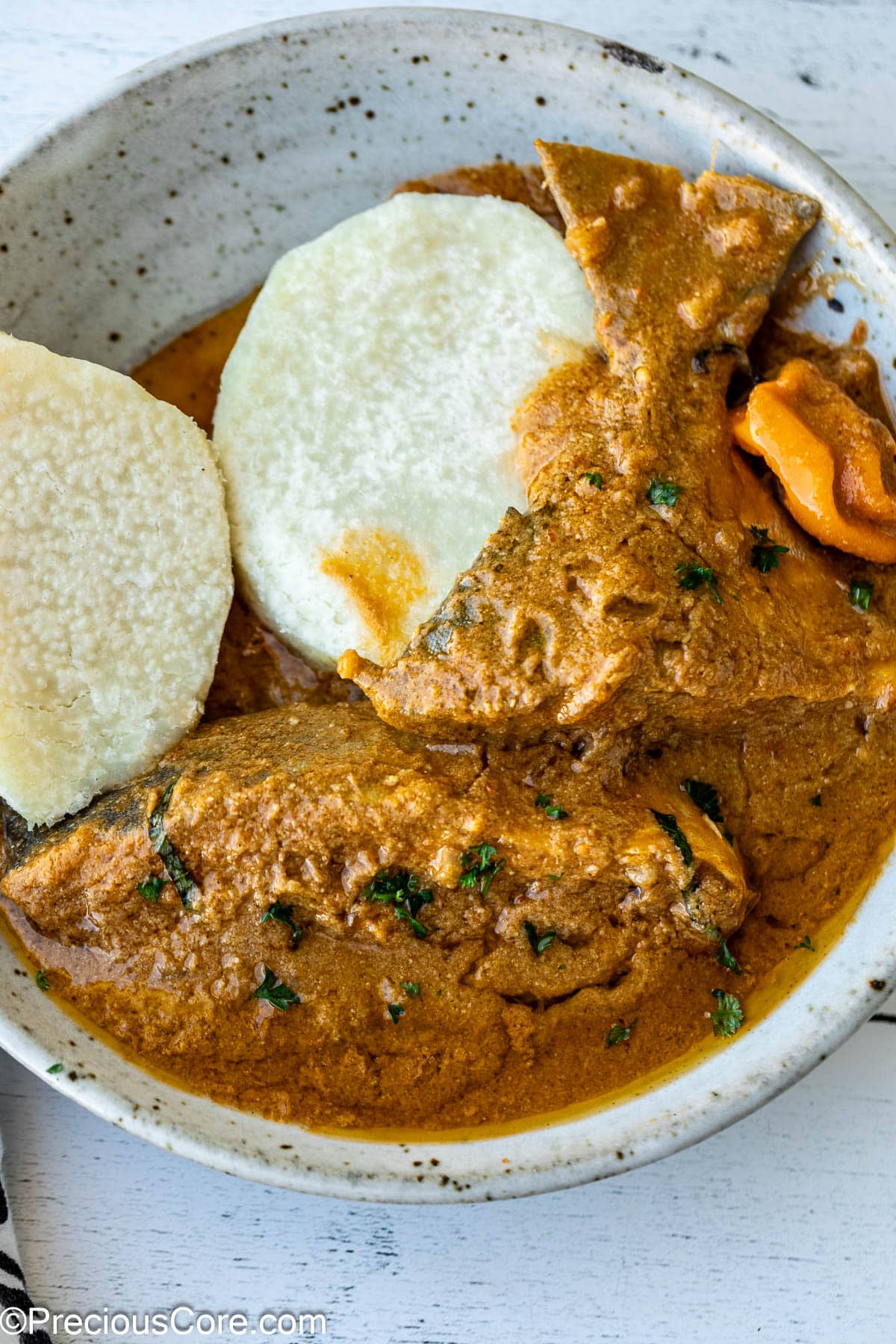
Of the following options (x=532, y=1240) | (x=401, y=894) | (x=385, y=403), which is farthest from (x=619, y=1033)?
(x=385, y=403)

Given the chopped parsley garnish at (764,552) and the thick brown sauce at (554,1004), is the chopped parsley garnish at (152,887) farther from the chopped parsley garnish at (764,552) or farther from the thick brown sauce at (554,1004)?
the chopped parsley garnish at (764,552)

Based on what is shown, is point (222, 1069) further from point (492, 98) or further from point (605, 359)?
point (492, 98)

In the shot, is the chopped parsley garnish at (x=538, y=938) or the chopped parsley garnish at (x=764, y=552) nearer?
the chopped parsley garnish at (x=538, y=938)

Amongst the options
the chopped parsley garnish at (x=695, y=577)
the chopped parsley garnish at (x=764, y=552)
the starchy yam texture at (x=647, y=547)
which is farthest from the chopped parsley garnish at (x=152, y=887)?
the chopped parsley garnish at (x=764, y=552)

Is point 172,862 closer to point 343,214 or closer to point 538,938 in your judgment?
point 538,938

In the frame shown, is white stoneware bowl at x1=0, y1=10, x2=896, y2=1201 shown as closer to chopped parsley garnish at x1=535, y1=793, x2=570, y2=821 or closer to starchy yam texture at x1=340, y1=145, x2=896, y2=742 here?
starchy yam texture at x1=340, y1=145, x2=896, y2=742

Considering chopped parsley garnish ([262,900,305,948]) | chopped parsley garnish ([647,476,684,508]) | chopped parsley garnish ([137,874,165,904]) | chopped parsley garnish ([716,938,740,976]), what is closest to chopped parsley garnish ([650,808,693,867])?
chopped parsley garnish ([716,938,740,976])
